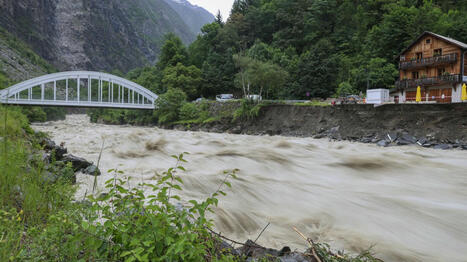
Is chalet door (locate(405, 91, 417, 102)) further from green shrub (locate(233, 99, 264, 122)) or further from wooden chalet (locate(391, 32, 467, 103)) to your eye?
green shrub (locate(233, 99, 264, 122))

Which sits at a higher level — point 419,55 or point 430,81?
point 419,55

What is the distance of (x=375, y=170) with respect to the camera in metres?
9.11

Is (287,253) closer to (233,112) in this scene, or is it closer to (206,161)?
(206,161)

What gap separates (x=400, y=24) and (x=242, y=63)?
24019mm

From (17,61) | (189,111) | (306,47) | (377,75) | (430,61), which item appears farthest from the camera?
(17,61)

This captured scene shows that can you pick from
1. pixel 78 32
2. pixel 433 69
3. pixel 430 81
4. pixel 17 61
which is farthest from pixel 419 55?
pixel 78 32

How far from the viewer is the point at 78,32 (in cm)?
13050

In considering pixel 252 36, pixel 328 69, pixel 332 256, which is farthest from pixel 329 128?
pixel 252 36

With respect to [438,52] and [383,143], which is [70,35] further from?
[383,143]

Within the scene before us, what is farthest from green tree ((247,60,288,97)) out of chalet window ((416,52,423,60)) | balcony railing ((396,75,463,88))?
chalet window ((416,52,423,60))

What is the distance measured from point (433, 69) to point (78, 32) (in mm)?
148587

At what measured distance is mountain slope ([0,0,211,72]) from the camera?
351 feet

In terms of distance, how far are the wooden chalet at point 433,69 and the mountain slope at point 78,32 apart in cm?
8413

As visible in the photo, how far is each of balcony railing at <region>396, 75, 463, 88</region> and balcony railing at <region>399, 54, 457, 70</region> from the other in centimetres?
155
